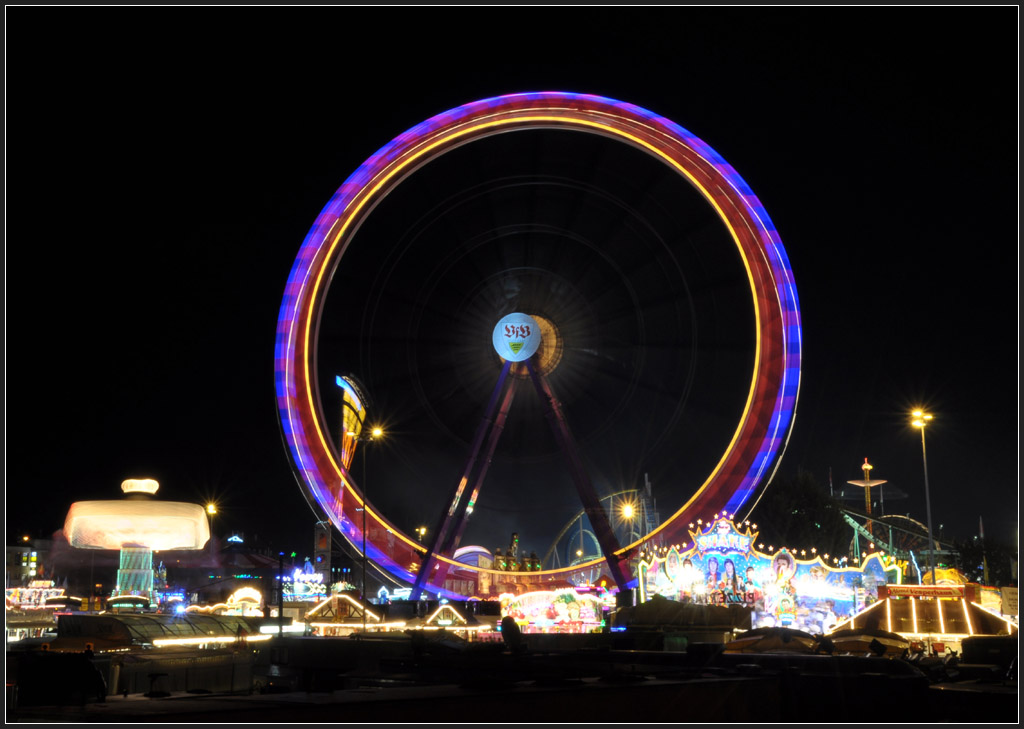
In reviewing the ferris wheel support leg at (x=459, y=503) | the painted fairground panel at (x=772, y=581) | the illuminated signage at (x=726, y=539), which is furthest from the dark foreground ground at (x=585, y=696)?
the ferris wheel support leg at (x=459, y=503)

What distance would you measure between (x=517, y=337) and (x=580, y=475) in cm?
434

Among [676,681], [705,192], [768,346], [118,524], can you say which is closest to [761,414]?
[768,346]

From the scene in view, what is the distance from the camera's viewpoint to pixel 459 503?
3052 cm

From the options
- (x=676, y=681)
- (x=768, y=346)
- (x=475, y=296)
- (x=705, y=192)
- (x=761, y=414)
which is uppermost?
(x=705, y=192)

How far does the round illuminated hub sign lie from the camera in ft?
94.9

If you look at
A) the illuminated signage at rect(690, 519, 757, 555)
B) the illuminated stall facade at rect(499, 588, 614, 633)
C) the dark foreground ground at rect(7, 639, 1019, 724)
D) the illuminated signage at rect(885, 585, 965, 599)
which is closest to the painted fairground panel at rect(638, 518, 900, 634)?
the illuminated signage at rect(690, 519, 757, 555)

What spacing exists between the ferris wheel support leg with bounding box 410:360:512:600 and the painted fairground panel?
6.84 metres

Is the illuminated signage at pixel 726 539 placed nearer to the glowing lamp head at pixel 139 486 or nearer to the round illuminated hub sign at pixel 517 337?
the round illuminated hub sign at pixel 517 337

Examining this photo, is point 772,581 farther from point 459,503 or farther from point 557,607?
point 459,503

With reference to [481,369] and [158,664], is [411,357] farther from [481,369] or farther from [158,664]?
[158,664]

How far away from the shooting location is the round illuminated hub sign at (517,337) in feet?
94.9

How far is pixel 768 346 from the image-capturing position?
26.8 metres

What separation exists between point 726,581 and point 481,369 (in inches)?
380

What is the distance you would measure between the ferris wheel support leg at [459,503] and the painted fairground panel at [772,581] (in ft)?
22.4
